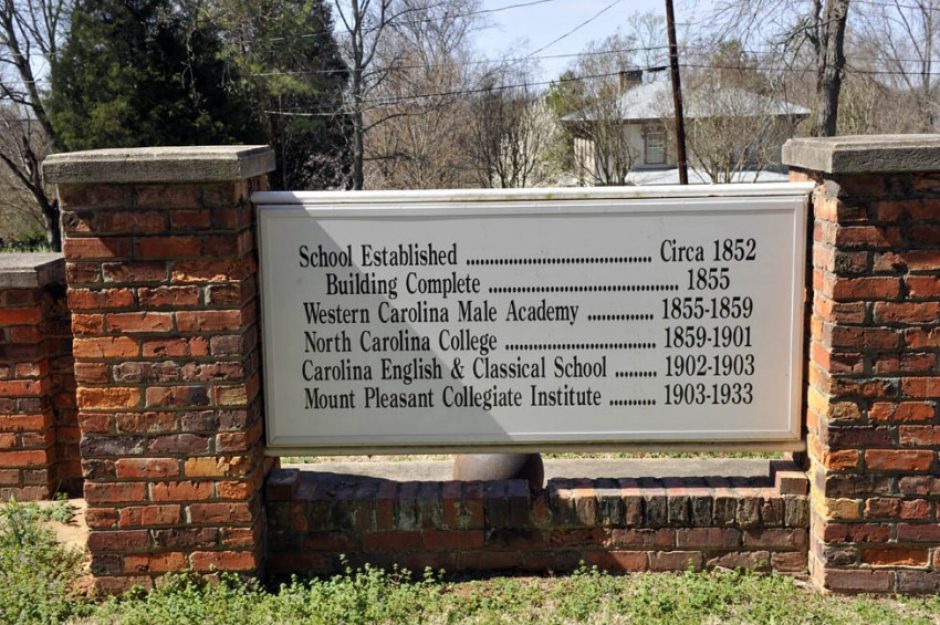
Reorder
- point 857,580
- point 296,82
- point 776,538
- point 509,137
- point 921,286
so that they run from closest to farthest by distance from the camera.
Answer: point 921,286, point 857,580, point 776,538, point 296,82, point 509,137

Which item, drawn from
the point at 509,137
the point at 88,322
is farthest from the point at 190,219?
the point at 509,137

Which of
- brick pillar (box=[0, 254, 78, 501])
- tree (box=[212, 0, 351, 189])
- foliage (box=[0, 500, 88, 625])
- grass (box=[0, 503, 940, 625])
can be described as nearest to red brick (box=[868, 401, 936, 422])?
grass (box=[0, 503, 940, 625])

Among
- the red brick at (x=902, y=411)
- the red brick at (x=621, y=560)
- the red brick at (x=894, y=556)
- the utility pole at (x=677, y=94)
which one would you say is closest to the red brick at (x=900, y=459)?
the red brick at (x=902, y=411)

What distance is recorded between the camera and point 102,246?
3666 millimetres

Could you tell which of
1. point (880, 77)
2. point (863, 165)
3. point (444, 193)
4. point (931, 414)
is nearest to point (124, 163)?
point (444, 193)

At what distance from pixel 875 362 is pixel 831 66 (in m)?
16.8

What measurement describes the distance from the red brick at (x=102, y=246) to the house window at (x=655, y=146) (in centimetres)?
3555

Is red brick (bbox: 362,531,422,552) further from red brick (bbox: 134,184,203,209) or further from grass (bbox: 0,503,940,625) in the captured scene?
red brick (bbox: 134,184,203,209)

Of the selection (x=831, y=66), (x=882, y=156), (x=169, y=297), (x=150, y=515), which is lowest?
(x=150, y=515)

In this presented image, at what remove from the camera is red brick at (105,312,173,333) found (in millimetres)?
3705

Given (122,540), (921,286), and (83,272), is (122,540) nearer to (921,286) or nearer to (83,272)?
(83,272)

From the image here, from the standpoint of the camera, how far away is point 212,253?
3.68 m

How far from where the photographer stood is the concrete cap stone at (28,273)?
4.52 metres

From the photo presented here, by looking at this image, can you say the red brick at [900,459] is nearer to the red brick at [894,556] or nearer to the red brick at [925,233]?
the red brick at [894,556]
